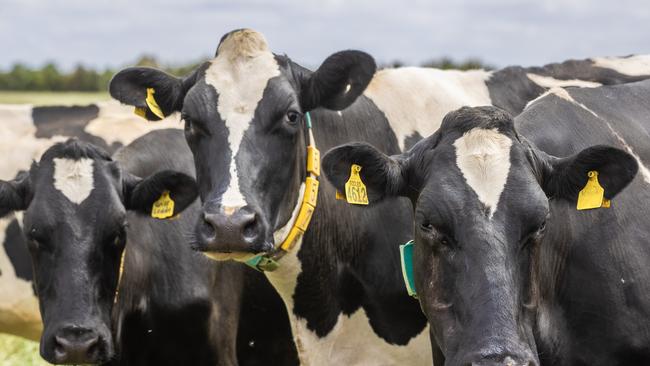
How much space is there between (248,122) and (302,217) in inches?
26.6

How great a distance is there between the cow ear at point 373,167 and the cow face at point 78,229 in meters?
1.76

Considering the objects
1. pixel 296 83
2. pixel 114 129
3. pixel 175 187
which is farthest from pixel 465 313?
pixel 114 129

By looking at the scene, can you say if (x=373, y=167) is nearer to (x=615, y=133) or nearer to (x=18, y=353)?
(x=615, y=133)

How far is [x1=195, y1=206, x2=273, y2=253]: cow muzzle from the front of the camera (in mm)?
5812

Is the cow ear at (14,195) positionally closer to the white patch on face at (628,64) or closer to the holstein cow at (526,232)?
the holstein cow at (526,232)

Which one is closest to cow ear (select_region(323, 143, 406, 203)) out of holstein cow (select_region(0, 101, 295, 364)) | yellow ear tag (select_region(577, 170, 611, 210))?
yellow ear tag (select_region(577, 170, 611, 210))

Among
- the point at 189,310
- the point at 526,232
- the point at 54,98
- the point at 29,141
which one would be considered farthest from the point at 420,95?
the point at 54,98

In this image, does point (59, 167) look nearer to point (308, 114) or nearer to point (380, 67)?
point (308, 114)

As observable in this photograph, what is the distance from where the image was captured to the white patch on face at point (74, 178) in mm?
7000

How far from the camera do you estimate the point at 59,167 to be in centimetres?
712

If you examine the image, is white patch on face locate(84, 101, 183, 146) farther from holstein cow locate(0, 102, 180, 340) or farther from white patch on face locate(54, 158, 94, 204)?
white patch on face locate(54, 158, 94, 204)

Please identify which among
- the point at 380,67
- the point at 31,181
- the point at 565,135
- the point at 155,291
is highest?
the point at 565,135

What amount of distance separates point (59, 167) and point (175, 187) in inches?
28.4

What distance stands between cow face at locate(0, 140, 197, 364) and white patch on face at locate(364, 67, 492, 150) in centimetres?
151
